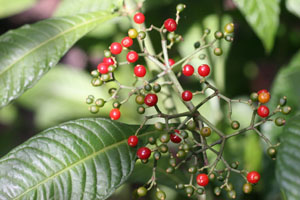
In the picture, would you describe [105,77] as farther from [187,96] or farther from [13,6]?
[13,6]

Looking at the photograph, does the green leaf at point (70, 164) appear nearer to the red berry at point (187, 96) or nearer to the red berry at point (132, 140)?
the red berry at point (132, 140)

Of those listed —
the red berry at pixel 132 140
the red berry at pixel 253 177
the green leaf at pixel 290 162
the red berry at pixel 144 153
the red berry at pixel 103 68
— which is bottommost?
the red berry at pixel 253 177

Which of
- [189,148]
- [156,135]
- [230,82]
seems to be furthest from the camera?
[230,82]

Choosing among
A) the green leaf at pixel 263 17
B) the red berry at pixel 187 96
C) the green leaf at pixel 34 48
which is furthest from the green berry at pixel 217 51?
the green leaf at pixel 34 48

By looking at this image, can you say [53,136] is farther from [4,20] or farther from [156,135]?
[4,20]

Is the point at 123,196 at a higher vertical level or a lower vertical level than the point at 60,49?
lower

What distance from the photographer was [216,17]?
6.37ft

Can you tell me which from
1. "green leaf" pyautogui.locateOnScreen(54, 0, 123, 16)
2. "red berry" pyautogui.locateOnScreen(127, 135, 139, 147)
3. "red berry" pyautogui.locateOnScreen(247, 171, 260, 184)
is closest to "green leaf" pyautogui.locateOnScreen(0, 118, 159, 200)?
"red berry" pyautogui.locateOnScreen(127, 135, 139, 147)

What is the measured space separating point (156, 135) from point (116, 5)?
0.56 metres

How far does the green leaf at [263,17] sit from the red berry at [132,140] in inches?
26.9

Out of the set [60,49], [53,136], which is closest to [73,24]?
[60,49]

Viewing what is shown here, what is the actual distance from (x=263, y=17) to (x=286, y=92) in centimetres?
39

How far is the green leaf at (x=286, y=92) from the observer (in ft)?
5.63

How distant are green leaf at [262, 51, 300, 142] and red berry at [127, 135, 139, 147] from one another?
0.75 m
